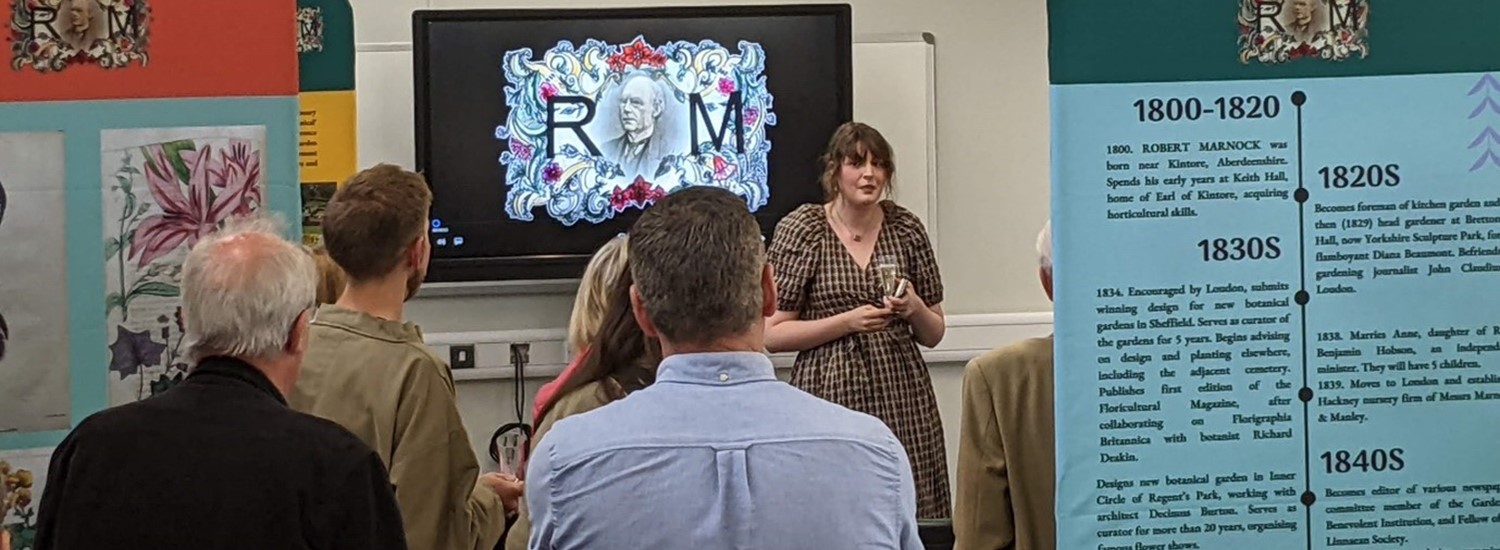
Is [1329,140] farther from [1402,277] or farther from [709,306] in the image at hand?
[709,306]

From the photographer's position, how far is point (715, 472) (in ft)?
5.66

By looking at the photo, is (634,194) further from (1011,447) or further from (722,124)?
(1011,447)

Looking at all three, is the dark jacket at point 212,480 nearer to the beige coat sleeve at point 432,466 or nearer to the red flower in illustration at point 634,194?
the beige coat sleeve at point 432,466

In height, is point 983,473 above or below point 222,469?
below

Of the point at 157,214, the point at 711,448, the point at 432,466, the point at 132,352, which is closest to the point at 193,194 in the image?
the point at 157,214

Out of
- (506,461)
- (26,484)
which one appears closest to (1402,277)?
(26,484)

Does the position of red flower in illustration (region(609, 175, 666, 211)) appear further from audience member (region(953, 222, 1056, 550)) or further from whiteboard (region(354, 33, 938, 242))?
audience member (region(953, 222, 1056, 550))

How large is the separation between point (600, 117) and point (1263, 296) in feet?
9.78

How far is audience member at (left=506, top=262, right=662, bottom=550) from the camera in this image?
8.27 ft

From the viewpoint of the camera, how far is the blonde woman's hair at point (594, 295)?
272cm

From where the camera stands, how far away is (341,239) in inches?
102

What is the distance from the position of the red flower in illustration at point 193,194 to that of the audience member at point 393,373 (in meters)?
0.24

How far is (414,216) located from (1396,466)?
1463 mm

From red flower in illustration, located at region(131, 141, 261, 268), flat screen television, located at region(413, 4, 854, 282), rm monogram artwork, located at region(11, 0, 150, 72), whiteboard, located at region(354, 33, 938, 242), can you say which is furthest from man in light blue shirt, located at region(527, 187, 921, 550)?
whiteboard, located at region(354, 33, 938, 242)
